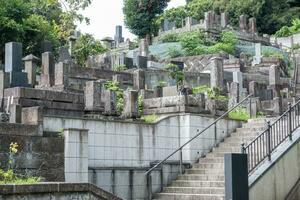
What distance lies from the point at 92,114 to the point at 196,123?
3.36 meters

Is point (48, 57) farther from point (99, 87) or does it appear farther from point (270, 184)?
point (270, 184)

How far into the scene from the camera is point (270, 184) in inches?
596

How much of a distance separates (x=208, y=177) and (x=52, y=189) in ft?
23.4

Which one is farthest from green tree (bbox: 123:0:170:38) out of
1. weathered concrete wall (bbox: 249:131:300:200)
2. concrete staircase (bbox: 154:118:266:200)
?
weathered concrete wall (bbox: 249:131:300:200)

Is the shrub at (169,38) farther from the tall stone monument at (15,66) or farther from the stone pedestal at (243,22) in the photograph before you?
the tall stone monument at (15,66)

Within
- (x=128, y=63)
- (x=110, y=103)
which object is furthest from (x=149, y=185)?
(x=128, y=63)

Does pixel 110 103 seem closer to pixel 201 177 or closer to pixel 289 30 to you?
pixel 201 177

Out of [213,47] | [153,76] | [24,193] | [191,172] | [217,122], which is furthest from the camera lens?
[213,47]

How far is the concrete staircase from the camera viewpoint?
15531mm

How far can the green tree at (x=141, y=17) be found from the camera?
248 feet

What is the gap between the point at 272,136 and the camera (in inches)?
659

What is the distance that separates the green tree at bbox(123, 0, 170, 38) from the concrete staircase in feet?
188

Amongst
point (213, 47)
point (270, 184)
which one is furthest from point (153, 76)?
point (213, 47)

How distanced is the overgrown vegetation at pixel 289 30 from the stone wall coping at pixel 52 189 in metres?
60.4
